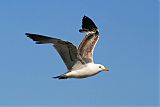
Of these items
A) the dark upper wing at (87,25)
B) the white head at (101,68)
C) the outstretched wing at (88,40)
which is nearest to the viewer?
the white head at (101,68)

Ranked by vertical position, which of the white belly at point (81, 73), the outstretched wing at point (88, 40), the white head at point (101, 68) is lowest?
the white belly at point (81, 73)

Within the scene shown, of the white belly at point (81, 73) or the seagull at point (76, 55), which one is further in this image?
the white belly at point (81, 73)

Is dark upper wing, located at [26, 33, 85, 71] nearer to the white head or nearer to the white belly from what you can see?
the white belly

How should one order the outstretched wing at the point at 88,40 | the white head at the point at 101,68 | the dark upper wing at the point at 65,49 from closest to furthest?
the dark upper wing at the point at 65,49 < the white head at the point at 101,68 < the outstretched wing at the point at 88,40

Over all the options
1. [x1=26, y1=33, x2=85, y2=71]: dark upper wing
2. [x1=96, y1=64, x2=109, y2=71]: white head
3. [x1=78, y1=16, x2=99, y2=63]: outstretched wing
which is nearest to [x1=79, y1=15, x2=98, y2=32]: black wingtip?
[x1=78, y1=16, x2=99, y2=63]: outstretched wing

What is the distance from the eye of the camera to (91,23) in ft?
64.8

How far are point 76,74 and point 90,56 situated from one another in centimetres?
121

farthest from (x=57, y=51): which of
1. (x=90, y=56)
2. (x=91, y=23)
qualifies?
(x=91, y=23)

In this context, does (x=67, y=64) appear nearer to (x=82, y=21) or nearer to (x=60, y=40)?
(x=60, y=40)

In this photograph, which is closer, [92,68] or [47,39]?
[47,39]

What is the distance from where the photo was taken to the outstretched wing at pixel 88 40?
55.2 ft

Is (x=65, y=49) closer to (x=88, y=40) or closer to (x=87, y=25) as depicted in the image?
(x=88, y=40)

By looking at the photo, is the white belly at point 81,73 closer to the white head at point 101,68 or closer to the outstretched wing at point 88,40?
the white head at point 101,68

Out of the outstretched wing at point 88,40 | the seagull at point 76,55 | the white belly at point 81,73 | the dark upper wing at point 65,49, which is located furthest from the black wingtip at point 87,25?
the white belly at point 81,73
